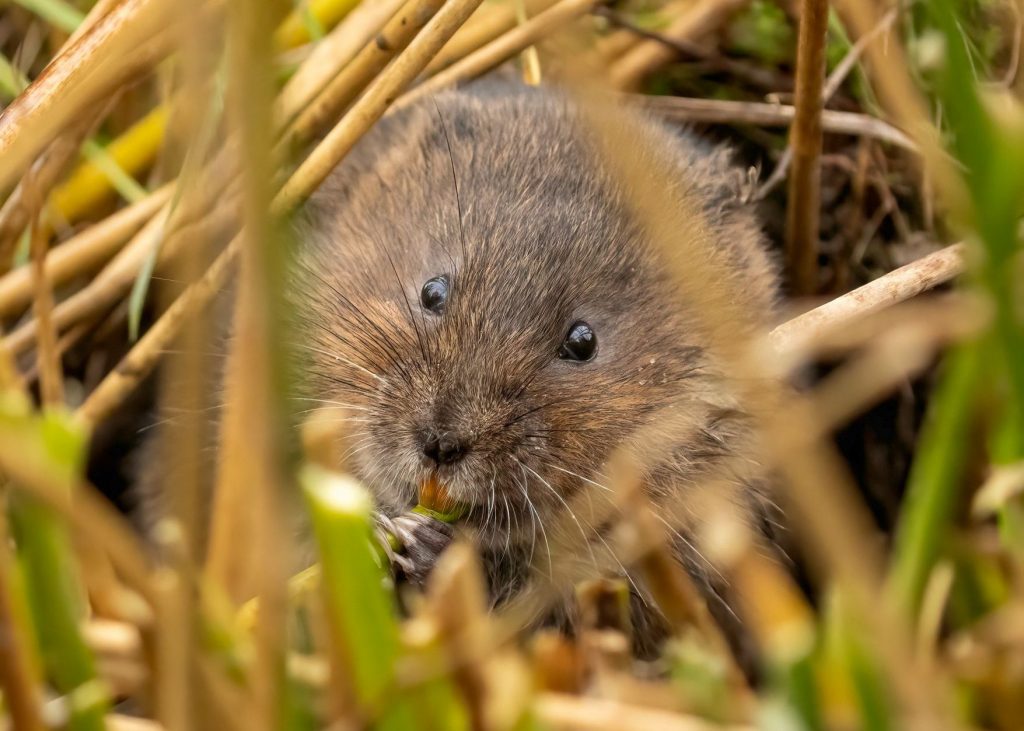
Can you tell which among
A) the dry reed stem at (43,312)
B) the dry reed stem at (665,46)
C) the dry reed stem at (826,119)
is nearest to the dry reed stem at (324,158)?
the dry reed stem at (43,312)

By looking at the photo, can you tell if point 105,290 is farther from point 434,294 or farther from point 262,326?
point 262,326

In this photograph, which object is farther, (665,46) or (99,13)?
(665,46)

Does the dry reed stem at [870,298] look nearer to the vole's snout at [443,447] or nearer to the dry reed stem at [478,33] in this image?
the vole's snout at [443,447]

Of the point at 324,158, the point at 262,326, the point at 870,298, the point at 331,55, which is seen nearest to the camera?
the point at 262,326

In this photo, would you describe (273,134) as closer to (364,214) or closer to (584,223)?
(584,223)

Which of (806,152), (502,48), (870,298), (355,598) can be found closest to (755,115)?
(806,152)

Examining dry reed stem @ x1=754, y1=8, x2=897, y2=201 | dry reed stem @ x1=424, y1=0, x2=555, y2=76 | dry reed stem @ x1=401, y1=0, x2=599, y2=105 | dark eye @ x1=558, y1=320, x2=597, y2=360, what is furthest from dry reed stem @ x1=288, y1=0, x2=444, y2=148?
dry reed stem @ x1=754, y1=8, x2=897, y2=201

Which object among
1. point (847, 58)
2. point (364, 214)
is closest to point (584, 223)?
point (364, 214)

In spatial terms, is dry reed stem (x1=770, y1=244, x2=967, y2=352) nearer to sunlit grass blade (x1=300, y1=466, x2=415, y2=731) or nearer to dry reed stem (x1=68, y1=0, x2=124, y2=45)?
sunlit grass blade (x1=300, y1=466, x2=415, y2=731)
